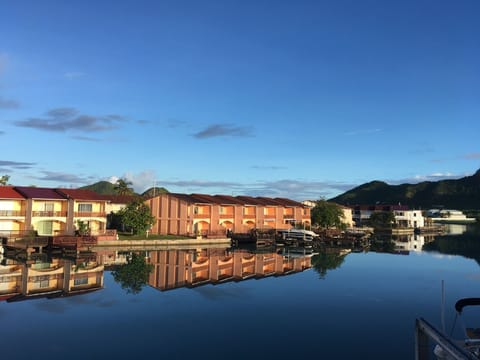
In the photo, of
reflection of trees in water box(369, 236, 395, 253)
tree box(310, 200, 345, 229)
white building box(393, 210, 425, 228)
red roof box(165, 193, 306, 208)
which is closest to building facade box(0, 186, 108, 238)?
red roof box(165, 193, 306, 208)

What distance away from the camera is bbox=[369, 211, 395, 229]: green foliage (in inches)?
4284

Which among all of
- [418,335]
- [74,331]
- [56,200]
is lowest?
[74,331]

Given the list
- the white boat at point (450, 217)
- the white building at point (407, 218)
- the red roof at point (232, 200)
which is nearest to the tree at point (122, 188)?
the red roof at point (232, 200)

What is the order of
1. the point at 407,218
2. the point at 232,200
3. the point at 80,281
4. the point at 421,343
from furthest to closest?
1. the point at 407,218
2. the point at 232,200
3. the point at 80,281
4. the point at 421,343

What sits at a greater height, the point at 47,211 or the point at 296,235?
the point at 47,211

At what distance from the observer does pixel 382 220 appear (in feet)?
362

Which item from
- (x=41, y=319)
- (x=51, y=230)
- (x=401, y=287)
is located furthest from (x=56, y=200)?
(x=401, y=287)

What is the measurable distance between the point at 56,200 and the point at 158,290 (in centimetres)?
2895

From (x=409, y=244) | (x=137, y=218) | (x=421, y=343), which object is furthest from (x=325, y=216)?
(x=421, y=343)

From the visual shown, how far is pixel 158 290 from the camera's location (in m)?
28.1

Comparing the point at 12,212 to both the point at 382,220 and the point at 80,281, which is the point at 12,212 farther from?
the point at 382,220

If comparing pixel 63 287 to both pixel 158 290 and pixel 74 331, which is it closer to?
pixel 158 290

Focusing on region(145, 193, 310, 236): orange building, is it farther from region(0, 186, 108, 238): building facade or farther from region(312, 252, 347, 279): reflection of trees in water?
region(312, 252, 347, 279): reflection of trees in water

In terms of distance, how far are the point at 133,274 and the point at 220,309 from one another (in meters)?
12.9
